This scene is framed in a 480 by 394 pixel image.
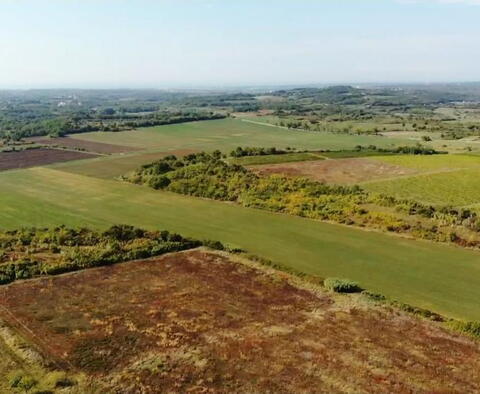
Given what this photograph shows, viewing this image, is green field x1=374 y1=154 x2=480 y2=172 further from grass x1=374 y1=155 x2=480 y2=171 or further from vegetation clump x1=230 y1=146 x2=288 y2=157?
vegetation clump x1=230 y1=146 x2=288 y2=157

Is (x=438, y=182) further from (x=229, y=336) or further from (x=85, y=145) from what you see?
(x=85, y=145)

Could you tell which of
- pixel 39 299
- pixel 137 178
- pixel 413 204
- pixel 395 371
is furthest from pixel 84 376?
pixel 137 178

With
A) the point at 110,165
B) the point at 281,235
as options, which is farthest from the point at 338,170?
the point at 110,165

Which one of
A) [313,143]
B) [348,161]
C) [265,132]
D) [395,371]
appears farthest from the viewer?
[265,132]

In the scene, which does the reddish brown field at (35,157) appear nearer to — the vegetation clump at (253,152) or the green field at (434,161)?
the vegetation clump at (253,152)

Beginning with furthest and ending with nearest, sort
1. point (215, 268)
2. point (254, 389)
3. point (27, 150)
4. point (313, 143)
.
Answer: point (313, 143)
point (27, 150)
point (215, 268)
point (254, 389)

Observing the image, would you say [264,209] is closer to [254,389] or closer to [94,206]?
[94,206]

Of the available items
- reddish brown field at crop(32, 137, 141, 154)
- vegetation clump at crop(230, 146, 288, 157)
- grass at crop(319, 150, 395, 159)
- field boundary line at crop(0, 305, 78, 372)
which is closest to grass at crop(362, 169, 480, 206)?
grass at crop(319, 150, 395, 159)
